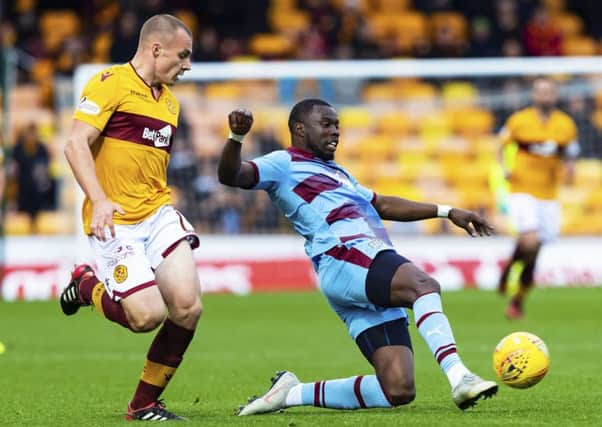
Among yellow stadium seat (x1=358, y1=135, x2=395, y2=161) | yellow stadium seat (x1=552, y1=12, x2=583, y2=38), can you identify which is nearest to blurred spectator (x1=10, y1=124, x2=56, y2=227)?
yellow stadium seat (x1=358, y1=135, x2=395, y2=161)

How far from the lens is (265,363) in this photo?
36.7ft

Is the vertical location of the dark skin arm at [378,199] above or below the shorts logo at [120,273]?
above

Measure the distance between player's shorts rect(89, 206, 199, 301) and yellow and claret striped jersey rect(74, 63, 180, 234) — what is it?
66 mm

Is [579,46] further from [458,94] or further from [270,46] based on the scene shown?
[270,46]

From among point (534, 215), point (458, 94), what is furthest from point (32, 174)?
point (534, 215)

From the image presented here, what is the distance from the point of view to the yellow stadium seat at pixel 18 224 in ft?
68.6

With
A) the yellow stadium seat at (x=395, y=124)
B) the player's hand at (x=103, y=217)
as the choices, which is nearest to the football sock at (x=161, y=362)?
the player's hand at (x=103, y=217)

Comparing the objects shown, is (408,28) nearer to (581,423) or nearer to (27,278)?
(27,278)

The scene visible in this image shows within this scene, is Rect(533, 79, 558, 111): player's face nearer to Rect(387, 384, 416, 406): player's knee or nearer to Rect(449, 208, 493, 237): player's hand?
Rect(449, 208, 493, 237): player's hand

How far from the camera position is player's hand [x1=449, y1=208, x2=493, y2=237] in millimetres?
7715

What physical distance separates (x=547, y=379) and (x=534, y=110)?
7.19m

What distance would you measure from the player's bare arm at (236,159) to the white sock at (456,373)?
1574 mm

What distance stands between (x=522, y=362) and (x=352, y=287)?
1015 mm

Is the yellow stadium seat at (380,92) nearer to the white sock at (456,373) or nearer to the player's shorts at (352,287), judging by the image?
the player's shorts at (352,287)
